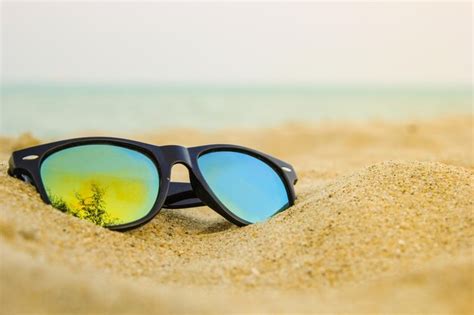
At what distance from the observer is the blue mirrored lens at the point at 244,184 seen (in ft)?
9.68

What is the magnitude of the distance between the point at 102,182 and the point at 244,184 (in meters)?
0.73

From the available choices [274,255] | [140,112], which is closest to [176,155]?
[274,255]

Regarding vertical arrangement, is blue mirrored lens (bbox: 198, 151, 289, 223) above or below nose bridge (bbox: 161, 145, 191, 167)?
below

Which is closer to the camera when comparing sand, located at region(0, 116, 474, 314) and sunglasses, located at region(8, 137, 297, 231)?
sand, located at region(0, 116, 474, 314)

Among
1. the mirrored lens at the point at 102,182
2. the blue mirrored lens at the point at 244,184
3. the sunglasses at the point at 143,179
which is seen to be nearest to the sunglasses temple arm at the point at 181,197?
the sunglasses at the point at 143,179

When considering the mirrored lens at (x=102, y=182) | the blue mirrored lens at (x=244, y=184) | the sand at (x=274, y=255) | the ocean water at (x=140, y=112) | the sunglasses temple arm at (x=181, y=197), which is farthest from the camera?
the ocean water at (x=140, y=112)

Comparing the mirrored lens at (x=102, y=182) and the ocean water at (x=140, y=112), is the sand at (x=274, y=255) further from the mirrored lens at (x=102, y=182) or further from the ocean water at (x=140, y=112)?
the ocean water at (x=140, y=112)

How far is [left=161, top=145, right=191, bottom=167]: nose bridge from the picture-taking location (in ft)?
9.34

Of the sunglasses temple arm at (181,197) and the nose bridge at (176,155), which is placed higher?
the nose bridge at (176,155)

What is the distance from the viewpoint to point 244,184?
310 cm

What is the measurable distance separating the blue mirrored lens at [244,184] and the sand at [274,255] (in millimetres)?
142

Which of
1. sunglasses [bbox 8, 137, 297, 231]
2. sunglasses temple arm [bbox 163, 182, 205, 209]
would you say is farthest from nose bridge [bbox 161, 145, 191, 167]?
sunglasses temple arm [bbox 163, 182, 205, 209]

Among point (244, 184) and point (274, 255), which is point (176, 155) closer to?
point (244, 184)

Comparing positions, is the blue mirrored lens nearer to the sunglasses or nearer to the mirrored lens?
the sunglasses
